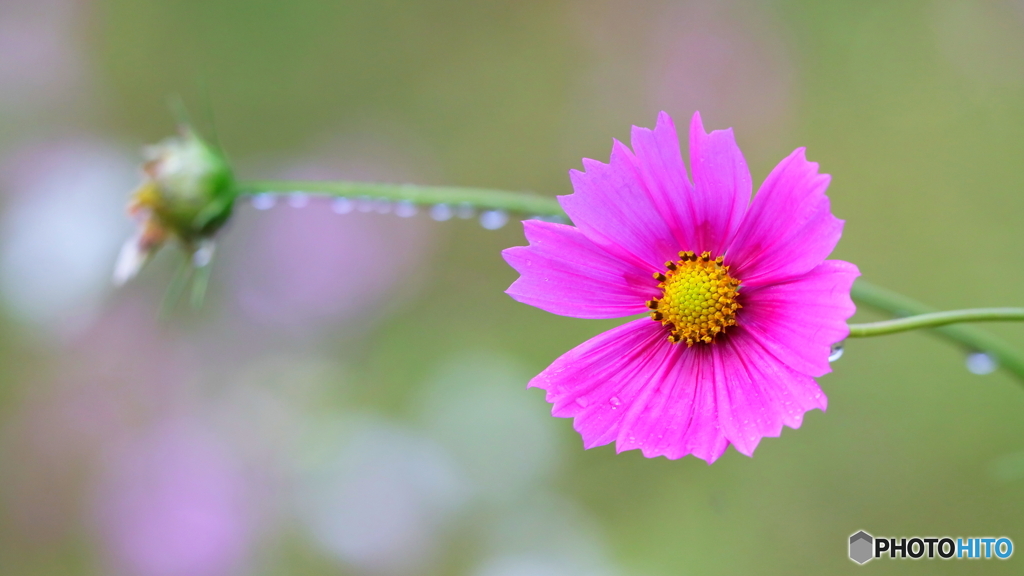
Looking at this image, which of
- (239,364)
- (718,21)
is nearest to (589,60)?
(718,21)

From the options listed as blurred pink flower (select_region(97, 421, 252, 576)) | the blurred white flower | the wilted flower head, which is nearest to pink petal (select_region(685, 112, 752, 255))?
the wilted flower head

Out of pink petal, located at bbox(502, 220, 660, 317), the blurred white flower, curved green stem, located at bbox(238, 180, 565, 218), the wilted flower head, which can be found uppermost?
the blurred white flower

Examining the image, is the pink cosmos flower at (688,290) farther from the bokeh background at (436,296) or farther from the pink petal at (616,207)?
the bokeh background at (436,296)

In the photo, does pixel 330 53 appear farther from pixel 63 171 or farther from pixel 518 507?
pixel 518 507

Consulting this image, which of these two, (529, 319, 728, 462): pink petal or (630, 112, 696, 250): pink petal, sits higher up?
(630, 112, 696, 250): pink petal

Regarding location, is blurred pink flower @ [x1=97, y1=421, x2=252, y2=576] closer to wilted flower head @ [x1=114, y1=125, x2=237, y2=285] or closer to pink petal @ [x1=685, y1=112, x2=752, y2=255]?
wilted flower head @ [x1=114, y1=125, x2=237, y2=285]

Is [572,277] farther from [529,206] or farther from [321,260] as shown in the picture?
[321,260]

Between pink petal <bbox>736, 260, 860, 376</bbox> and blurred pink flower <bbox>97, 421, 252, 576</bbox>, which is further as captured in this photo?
blurred pink flower <bbox>97, 421, 252, 576</bbox>

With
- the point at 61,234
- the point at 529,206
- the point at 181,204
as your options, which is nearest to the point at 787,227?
the point at 529,206
